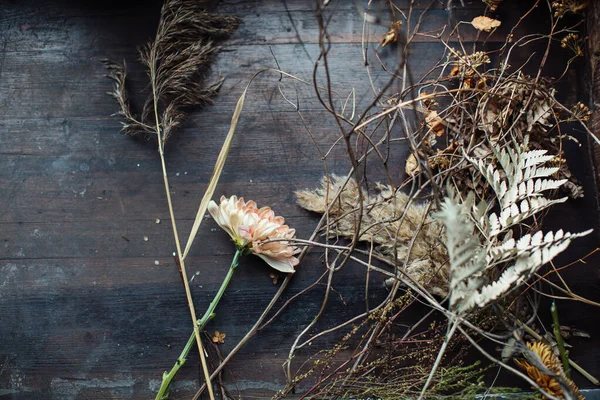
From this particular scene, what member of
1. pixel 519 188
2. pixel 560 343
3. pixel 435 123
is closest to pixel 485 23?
pixel 435 123

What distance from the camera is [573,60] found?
1.59m

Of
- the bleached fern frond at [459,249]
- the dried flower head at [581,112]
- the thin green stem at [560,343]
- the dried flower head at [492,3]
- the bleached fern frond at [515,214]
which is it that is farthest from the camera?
the dried flower head at [492,3]

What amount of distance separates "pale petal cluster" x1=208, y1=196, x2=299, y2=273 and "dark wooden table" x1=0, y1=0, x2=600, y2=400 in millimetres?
89

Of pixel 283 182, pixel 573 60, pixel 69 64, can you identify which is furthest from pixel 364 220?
pixel 69 64

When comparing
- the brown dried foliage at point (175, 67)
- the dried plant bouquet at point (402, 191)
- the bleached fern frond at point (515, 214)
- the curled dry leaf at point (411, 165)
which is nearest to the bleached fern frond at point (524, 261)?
the bleached fern frond at point (515, 214)

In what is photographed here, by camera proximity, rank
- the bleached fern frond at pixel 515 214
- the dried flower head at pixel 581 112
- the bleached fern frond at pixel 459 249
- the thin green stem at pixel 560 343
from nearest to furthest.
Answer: the bleached fern frond at pixel 459 249, the bleached fern frond at pixel 515 214, the thin green stem at pixel 560 343, the dried flower head at pixel 581 112

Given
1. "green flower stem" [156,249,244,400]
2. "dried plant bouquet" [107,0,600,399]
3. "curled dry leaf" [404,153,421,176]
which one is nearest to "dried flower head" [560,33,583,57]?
"dried plant bouquet" [107,0,600,399]

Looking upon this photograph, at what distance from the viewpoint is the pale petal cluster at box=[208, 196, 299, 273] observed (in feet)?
4.64

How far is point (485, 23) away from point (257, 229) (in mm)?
924

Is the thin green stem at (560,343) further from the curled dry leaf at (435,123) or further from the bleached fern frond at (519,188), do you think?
the curled dry leaf at (435,123)

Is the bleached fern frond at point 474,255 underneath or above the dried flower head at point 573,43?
underneath

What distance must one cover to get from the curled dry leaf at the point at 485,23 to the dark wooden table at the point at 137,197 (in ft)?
0.19

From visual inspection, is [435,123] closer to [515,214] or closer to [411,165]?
[411,165]

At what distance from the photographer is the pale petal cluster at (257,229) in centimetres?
141
